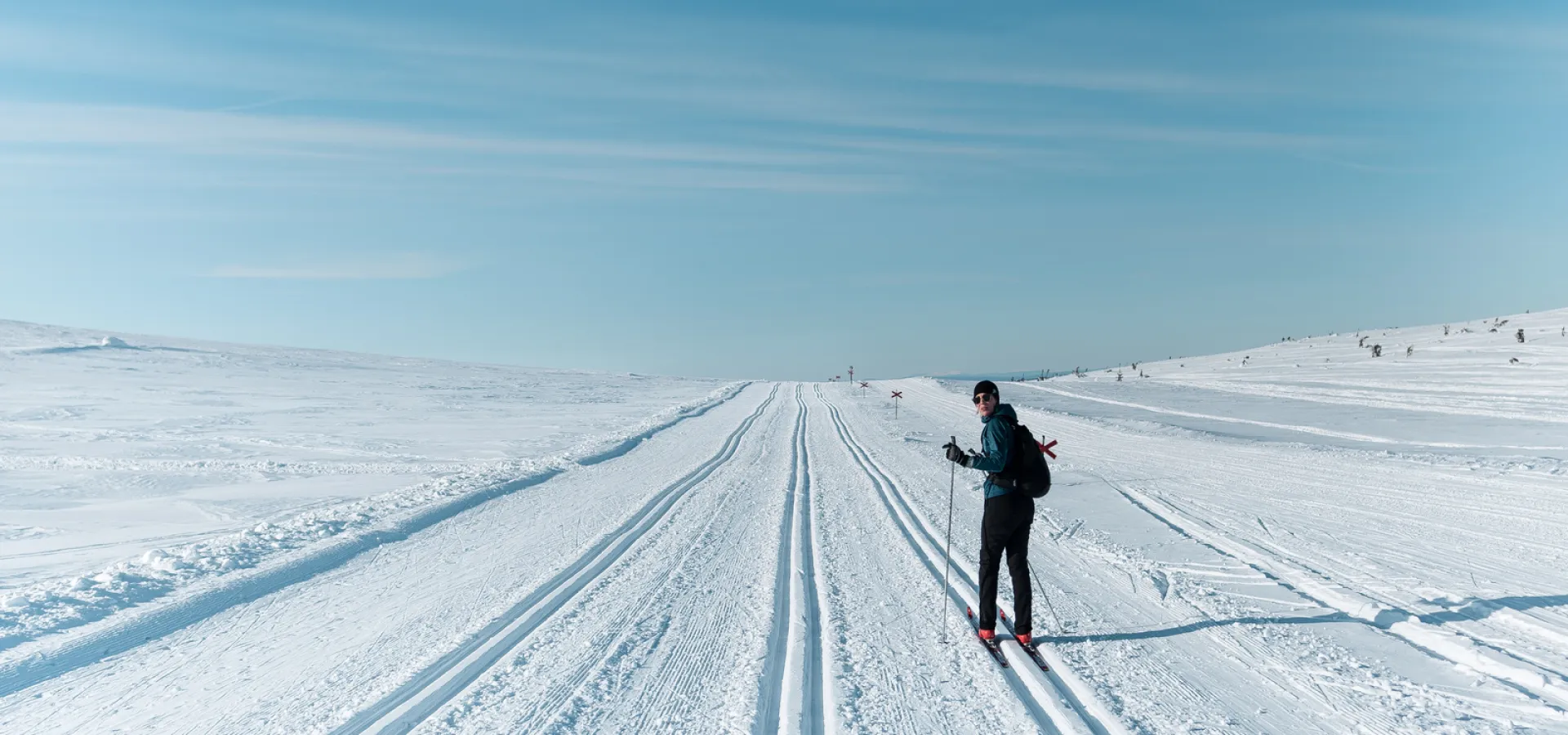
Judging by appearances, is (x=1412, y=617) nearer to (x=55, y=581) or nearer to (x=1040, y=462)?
(x=1040, y=462)

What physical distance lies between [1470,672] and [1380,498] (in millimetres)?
6568

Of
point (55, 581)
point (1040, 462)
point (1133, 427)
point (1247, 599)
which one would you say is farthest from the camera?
point (1133, 427)

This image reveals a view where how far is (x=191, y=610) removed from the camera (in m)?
6.82

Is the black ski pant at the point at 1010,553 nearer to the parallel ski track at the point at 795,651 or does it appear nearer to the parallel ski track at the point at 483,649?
the parallel ski track at the point at 795,651

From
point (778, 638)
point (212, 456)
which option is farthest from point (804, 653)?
point (212, 456)

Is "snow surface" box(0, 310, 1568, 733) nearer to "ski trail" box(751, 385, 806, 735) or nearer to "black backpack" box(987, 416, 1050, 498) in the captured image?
"ski trail" box(751, 385, 806, 735)

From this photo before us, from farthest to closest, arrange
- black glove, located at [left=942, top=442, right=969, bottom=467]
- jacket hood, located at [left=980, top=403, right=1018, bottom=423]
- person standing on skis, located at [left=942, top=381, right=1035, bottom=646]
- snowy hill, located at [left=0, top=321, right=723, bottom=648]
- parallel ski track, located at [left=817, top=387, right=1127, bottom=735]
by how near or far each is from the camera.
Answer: snowy hill, located at [left=0, top=321, right=723, bottom=648] < jacket hood, located at [left=980, top=403, right=1018, bottom=423] < person standing on skis, located at [left=942, top=381, right=1035, bottom=646] < black glove, located at [left=942, top=442, right=969, bottom=467] < parallel ski track, located at [left=817, top=387, right=1127, bottom=735]

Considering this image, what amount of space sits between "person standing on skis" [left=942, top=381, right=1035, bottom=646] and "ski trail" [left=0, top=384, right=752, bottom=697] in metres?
5.99

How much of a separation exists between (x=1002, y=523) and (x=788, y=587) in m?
2.21

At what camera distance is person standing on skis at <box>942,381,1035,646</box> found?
18.2ft

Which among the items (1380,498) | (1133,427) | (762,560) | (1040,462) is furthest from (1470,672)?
(1133,427)

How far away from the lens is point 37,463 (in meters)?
15.1

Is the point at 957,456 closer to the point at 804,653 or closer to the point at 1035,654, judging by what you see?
the point at 1035,654

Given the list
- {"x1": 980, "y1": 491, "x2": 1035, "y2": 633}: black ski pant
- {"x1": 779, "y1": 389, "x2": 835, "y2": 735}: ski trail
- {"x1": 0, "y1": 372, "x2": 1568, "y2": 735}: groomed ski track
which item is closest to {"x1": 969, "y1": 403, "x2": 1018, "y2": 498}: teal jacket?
{"x1": 980, "y1": 491, "x2": 1035, "y2": 633}: black ski pant
